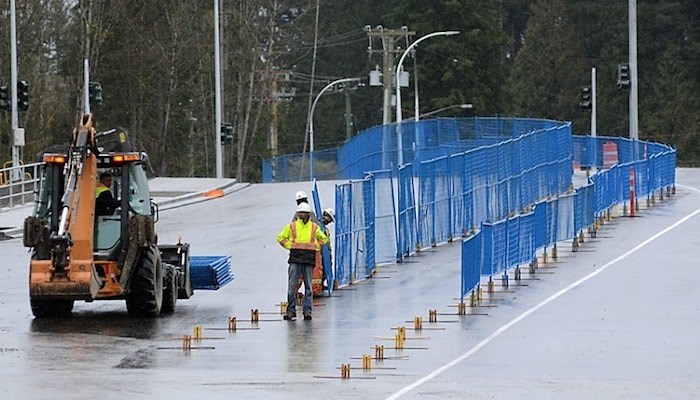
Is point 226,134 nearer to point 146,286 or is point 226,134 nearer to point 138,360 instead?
point 146,286

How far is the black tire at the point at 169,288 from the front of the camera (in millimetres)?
24953

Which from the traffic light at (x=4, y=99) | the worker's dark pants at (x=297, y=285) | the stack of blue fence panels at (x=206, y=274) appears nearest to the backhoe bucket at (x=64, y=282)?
the worker's dark pants at (x=297, y=285)

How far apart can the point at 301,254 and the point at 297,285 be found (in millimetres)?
456

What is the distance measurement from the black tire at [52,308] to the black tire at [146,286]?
3.19ft

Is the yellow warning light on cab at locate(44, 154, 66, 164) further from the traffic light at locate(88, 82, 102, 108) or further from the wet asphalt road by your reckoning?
the traffic light at locate(88, 82, 102, 108)

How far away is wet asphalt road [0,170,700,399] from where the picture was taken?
17.9m

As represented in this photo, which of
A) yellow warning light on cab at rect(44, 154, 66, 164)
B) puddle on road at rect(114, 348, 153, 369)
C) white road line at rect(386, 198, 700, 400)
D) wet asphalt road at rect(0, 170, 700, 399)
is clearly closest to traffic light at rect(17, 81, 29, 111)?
wet asphalt road at rect(0, 170, 700, 399)

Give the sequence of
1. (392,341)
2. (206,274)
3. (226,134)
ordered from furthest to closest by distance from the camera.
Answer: (226,134), (206,274), (392,341)

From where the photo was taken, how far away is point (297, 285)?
24.1 m

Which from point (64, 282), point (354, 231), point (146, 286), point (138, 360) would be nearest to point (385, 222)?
point (354, 231)

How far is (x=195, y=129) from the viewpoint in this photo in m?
106

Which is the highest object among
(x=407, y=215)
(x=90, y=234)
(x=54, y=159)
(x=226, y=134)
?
(x=226, y=134)

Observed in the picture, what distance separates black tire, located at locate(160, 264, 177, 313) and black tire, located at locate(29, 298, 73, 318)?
4.64 feet

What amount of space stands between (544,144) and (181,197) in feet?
40.4
